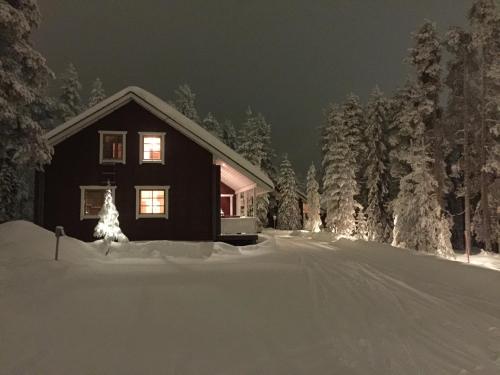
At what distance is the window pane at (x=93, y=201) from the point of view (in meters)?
21.3


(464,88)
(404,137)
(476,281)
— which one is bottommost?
(476,281)

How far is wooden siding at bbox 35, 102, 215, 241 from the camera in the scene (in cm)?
2106

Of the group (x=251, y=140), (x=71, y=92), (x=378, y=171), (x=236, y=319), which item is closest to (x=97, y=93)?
(x=71, y=92)

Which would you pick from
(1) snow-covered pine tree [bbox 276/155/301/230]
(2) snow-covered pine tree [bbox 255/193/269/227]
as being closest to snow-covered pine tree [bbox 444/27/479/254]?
(2) snow-covered pine tree [bbox 255/193/269/227]

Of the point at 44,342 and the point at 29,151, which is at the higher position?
the point at 29,151

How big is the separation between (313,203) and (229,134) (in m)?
14.2

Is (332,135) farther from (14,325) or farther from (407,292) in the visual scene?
(14,325)

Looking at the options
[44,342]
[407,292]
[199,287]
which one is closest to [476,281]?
[407,292]

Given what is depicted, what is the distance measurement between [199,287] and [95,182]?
1359cm

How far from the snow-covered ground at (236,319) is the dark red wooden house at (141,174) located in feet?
25.6

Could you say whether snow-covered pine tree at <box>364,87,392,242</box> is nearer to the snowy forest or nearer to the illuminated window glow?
the snowy forest

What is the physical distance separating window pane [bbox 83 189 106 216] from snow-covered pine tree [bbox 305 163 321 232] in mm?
35028

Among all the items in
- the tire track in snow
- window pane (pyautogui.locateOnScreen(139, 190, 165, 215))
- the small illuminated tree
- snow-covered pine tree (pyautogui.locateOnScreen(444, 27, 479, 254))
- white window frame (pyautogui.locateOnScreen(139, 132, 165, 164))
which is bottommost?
the tire track in snow

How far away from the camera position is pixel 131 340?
6156 millimetres
